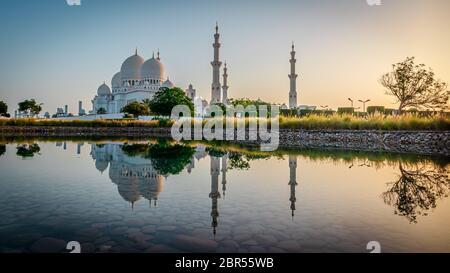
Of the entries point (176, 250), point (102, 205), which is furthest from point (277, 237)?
point (102, 205)

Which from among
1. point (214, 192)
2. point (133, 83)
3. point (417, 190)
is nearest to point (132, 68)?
point (133, 83)

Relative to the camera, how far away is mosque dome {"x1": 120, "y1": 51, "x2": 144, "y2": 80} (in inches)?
2884

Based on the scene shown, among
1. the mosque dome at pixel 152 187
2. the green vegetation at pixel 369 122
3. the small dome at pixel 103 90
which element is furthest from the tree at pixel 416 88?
the small dome at pixel 103 90

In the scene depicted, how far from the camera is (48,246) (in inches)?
132

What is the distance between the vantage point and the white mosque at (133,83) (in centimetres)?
6919

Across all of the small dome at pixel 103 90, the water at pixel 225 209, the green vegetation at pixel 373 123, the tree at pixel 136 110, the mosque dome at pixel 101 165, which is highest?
the small dome at pixel 103 90

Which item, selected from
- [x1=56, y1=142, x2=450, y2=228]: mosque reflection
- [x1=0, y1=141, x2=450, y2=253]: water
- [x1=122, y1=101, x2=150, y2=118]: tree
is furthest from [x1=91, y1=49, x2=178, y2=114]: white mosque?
[x1=0, y1=141, x2=450, y2=253]: water

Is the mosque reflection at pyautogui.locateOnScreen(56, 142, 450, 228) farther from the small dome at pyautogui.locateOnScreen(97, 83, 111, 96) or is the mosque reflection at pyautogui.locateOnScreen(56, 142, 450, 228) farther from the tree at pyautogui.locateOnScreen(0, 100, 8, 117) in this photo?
the small dome at pyautogui.locateOnScreen(97, 83, 111, 96)

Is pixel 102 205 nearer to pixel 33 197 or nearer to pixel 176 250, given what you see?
pixel 33 197

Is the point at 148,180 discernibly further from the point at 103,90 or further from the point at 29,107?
the point at 103,90

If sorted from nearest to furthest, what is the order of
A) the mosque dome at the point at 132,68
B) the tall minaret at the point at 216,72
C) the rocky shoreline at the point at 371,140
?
1. the rocky shoreline at the point at 371,140
2. the tall minaret at the point at 216,72
3. the mosque dome at the point at 132,68

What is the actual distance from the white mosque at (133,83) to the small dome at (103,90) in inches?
24.6

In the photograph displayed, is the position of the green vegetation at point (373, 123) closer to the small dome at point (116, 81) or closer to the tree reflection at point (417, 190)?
the tree reflection at point (417, 190)
